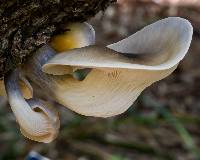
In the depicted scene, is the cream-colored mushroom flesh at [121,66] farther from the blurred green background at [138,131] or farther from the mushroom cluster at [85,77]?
the blurred green background at [138,131]

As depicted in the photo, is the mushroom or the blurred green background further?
the blurred green background

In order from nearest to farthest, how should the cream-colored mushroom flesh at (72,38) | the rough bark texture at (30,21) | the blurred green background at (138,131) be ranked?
the rough bark texture at (30,21) → the cream-colored mushroom flesh at (72,38) → the blurred green background at (138,131)

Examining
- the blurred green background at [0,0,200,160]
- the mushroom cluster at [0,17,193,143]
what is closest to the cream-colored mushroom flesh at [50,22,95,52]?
the mushroom cluster at [0,17,193,143]

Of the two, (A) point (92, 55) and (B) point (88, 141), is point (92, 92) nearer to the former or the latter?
(A) point (92, 55)

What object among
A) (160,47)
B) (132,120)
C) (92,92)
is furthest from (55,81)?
(132,120)

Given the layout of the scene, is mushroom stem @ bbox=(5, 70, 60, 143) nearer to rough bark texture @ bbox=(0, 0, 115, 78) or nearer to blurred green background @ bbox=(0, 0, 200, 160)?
rough bark texture @ bbox=(0, 0, 115, 78)

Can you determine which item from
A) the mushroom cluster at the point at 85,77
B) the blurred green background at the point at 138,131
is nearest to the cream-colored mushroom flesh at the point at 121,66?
the mushroom cluster at the point at 85,77

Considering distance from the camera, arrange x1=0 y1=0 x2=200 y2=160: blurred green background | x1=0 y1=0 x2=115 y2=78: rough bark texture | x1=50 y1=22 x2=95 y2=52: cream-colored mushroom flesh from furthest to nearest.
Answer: x1=0 y1=0 x2=200 y2=160: blurred green background < x1=50 y1=22 x2=95 y2=52: cream-colored mushroom flesh < x1=0 y1=0 x2=115 y2=78: rough bark texture
